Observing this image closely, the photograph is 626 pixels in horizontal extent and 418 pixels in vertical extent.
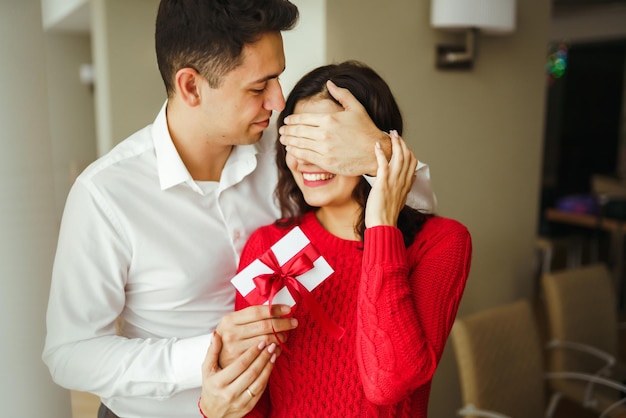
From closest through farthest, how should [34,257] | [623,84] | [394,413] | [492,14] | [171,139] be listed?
[34,257], [394,413], [171,139], [492,14], [623,84]

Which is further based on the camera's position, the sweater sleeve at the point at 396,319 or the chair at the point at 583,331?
the chair at the point at 583,331

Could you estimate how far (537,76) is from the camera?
8.96 ft

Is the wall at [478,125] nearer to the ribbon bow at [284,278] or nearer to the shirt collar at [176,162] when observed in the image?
the shirt collar at [176,162]

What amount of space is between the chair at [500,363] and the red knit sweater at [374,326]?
0.84m

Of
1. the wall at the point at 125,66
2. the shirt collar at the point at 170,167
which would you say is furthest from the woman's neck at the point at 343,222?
the wall at the point at 125,66

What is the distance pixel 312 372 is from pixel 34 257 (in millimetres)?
596

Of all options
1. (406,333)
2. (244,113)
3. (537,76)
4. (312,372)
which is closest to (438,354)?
(406,333)

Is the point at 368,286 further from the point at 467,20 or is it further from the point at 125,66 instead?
the point at 125,66

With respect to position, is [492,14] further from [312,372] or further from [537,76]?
[312,372]

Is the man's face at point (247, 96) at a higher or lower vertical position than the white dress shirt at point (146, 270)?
higher

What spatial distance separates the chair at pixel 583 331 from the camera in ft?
8.54

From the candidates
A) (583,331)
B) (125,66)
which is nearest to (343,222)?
(125,66)

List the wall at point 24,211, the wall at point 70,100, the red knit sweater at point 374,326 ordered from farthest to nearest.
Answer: the wall at point 70,100 < the red knit sweater at point 374,326 < the wall at point 24,211

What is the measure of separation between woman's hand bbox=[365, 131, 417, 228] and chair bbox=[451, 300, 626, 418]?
1050 millimetres
